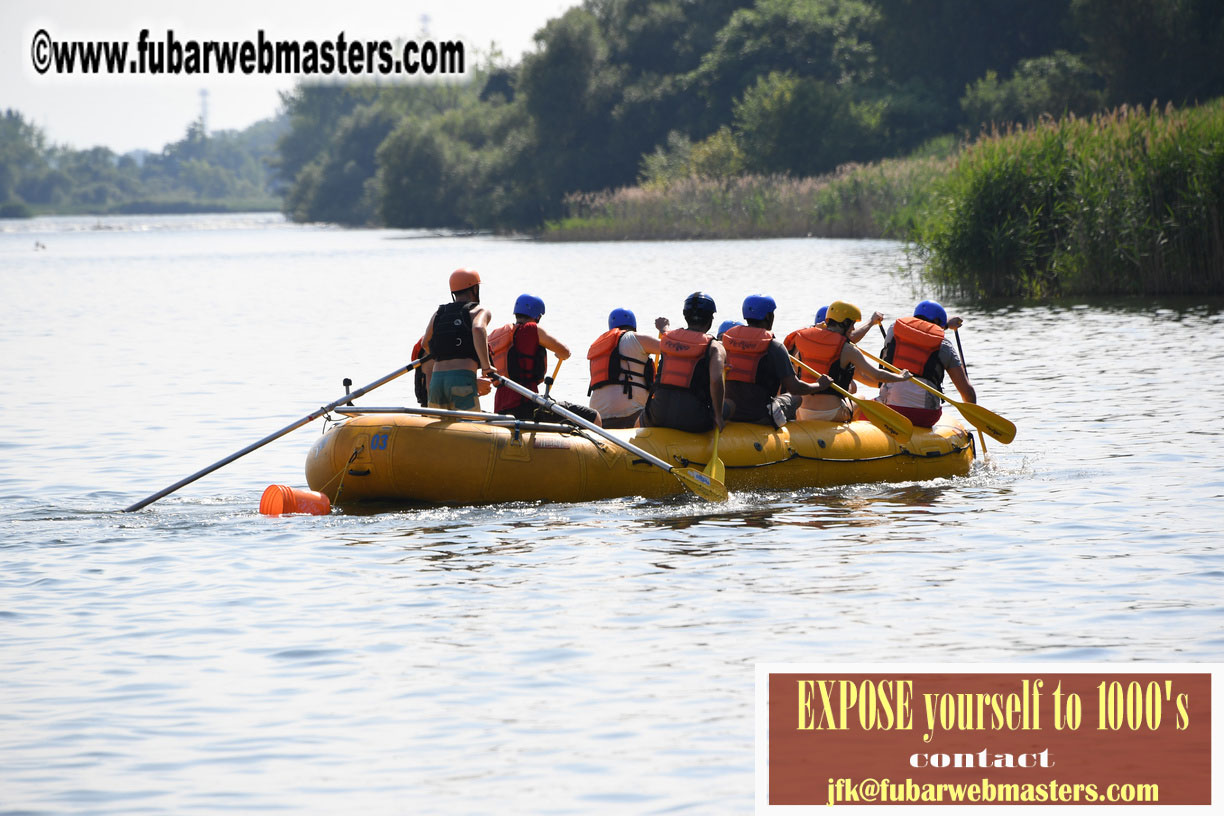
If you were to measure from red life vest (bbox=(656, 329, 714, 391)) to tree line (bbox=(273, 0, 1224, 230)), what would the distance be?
40820mm

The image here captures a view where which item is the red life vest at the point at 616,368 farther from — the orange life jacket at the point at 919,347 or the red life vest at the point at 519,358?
the orange life jacket at the point at 919,347

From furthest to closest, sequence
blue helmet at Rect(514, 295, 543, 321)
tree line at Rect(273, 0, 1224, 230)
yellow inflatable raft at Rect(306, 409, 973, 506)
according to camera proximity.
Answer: tree line at Rect(273, 0, 1224, 230)
blue helmet at Rect(514, 295, 543, 321)
yellow inflatable raft at Rect(306, 409, 973, 506)

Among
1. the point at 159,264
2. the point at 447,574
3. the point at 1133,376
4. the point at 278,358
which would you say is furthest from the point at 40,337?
the point at 159,264

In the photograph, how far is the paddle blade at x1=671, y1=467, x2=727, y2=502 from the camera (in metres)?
10.7

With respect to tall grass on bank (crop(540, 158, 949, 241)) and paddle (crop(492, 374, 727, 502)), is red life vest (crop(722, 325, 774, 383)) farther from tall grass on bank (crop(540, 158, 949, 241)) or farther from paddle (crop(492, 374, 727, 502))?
tall grass on bank (crop(540, 158, 949, 241))

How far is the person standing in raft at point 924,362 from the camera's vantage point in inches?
472

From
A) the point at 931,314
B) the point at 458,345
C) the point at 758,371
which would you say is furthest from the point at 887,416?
the point at 458,345

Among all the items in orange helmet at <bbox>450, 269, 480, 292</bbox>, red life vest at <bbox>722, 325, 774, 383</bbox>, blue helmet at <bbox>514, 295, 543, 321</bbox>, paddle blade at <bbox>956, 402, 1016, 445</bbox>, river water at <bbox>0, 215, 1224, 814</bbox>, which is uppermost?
orange helmet at <bbox>450, 269, 480, 292</bbox>

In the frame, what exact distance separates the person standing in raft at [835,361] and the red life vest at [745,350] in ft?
2.28

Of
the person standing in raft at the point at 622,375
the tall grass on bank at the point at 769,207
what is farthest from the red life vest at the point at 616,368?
the tall grass on bank at the point at 769,207

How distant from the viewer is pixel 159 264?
5188 cm

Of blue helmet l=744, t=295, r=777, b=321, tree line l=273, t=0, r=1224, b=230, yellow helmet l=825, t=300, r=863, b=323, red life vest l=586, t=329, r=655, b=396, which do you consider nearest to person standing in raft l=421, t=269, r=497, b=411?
red life vest l=586, t=329, r=655, b=396

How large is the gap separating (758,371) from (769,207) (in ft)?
119

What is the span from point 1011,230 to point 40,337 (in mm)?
15696
